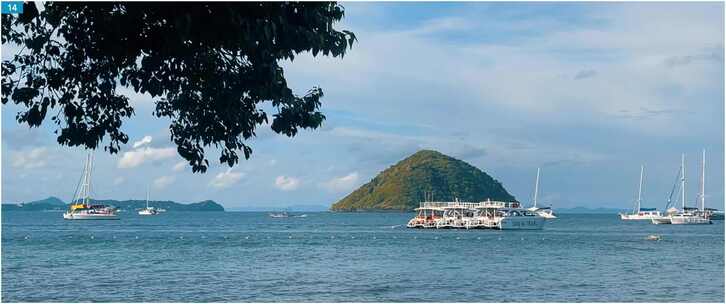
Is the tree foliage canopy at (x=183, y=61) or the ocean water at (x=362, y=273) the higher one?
the tree foliage canopy at (x=183, y=61)

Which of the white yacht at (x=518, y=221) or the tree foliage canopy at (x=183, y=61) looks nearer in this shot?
A: the tree foliage canopy at (x=183, y=61)

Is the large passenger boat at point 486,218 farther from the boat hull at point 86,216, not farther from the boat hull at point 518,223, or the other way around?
the boat hull at point 86,216

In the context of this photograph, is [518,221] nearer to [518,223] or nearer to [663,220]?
[518,223]

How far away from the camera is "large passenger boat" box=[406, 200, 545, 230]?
112m

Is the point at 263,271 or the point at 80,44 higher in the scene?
the point at 80,44

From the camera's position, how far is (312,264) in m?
55.4

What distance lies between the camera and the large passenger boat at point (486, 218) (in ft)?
366

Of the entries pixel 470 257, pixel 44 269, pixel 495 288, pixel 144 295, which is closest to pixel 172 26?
pixel 144 295

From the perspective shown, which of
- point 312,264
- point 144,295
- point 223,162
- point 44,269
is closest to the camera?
point 223,162

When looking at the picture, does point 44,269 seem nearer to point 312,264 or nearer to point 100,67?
point 312,264

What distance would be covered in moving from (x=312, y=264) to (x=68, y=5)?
44.4 m

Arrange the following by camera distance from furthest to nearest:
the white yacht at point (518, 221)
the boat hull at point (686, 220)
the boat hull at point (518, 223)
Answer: the boat hull at point (686, 220) → the white yacht at point (518, 221) → the boat hull at point (518, 223)

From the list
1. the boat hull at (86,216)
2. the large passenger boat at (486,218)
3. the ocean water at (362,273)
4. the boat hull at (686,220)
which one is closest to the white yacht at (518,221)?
the large passenger boat at (486,218)

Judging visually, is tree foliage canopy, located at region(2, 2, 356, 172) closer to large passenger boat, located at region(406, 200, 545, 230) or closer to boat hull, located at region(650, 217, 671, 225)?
large passenger boat, located at region(406, 200, 545, 230)
